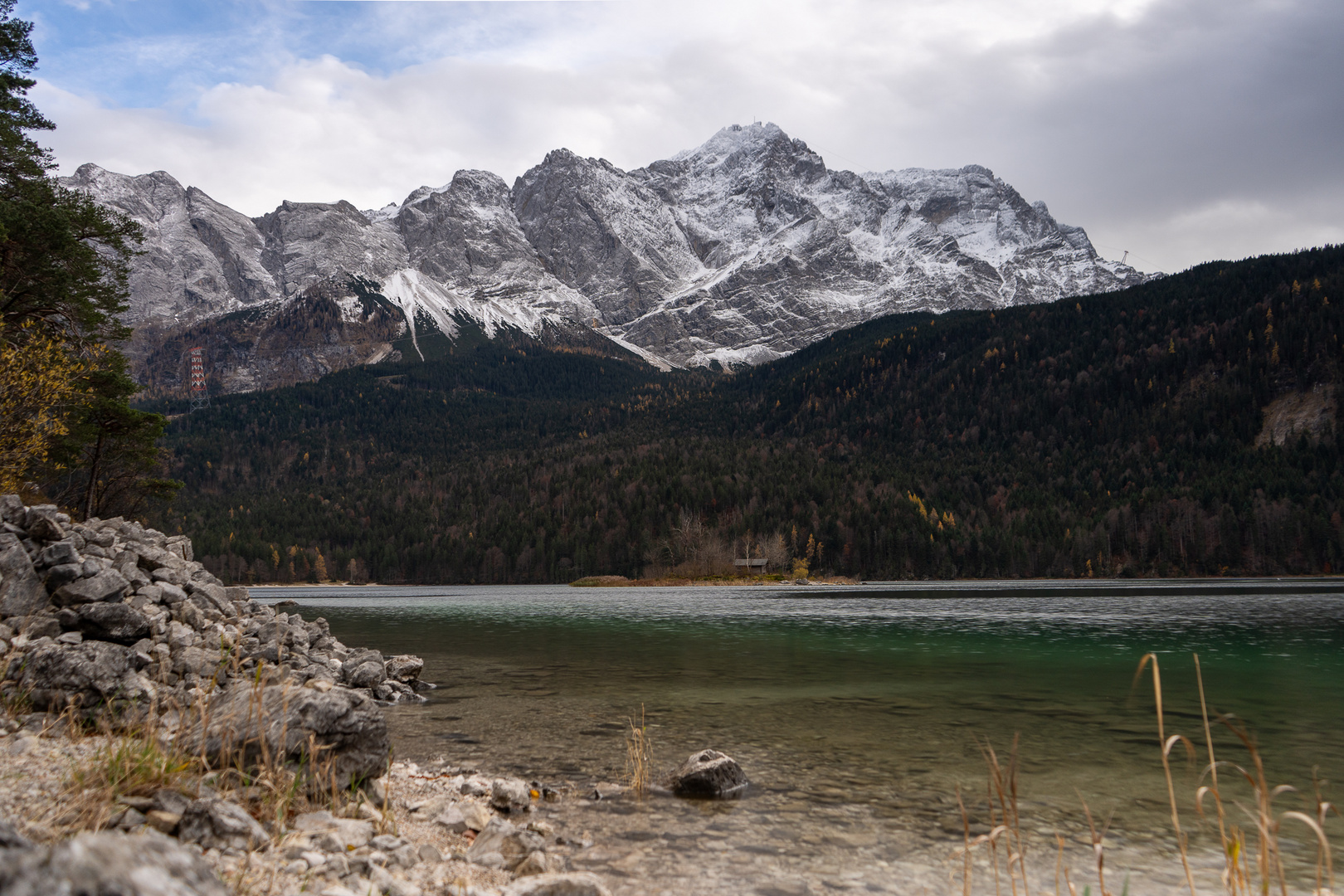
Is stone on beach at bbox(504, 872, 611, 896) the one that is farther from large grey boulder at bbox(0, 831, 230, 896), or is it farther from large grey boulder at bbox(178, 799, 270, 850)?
large grey boulder at bbox(0, 831, 230, 896)

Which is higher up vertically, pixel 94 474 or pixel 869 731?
pixel 94 474

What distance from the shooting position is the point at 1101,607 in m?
77.1

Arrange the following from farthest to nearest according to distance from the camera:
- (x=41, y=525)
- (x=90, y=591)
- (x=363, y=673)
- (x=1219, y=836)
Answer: (x=363, y=673) < (x=41, y=525) < (x=90, y=591) < (x=1219, y=836)

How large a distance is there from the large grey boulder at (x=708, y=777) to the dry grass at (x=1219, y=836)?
446cm

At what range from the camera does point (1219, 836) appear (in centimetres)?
1352

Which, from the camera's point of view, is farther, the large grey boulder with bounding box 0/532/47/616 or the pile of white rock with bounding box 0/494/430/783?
the large grey boulder with bounding box 0/532/47/616

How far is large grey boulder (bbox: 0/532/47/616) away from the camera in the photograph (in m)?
17.6

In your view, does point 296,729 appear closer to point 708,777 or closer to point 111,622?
point 708,777

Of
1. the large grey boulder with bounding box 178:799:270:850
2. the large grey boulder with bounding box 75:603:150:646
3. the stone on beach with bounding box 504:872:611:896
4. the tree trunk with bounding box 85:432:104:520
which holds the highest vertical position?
the tree trunk with bounding box 85:432:104:520

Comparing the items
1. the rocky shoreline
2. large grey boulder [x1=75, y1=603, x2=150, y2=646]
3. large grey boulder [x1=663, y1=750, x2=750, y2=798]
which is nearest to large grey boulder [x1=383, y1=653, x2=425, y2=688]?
the rocky shoreline

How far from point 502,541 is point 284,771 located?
192 metres

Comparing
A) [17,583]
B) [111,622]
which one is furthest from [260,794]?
[17,583]

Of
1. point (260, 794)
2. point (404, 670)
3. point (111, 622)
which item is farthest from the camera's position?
point (404, 670)

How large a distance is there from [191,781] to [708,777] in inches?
356
